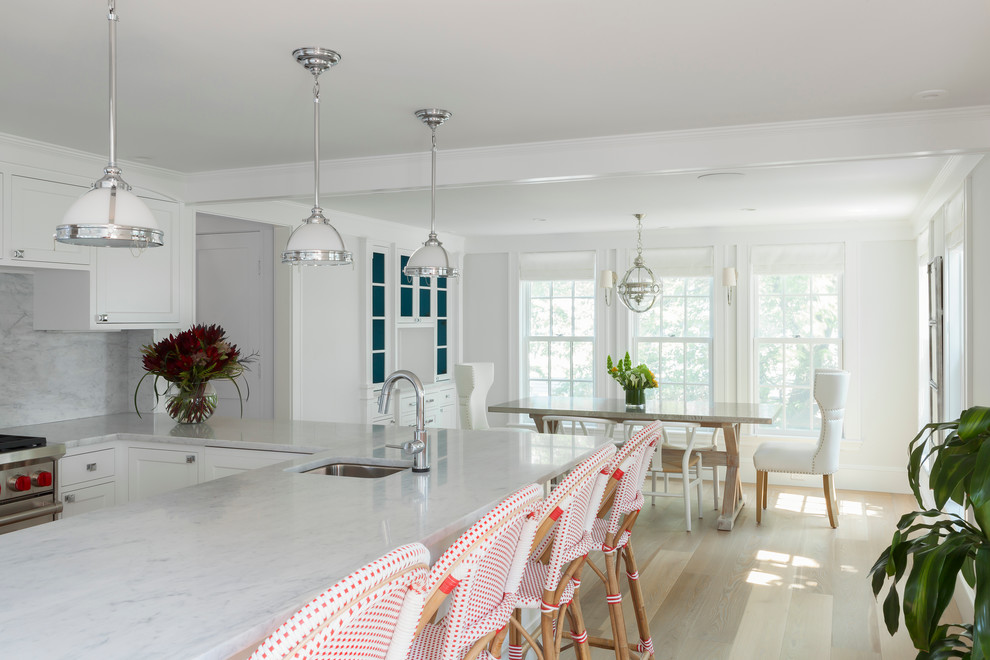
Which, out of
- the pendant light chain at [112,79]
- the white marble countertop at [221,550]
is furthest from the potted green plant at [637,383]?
the pendant light chain at [112,79]

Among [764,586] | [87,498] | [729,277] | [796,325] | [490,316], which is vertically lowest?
[764,586]

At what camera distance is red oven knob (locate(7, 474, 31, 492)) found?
132 inches

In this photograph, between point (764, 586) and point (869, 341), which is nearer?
point (764, 586)

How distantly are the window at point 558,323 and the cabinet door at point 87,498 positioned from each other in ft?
16.2

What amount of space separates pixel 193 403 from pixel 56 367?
91cm

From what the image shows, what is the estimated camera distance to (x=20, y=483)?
336cm

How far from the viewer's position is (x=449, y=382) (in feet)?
25.9

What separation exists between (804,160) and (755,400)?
4177mm

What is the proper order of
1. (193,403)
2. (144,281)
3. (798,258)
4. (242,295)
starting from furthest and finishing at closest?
1. (798,258)
2. (242,295)
3. (144,281)
4. (193,403)

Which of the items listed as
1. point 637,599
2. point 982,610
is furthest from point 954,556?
point 637,599

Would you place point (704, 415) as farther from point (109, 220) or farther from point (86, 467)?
point (109, 220)

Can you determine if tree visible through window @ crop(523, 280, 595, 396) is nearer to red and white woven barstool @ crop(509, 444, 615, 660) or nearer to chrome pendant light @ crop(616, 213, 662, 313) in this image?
chrome pendant light @ crop(616, 213, 662, 313)

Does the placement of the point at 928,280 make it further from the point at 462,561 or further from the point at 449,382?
the point at 462,561

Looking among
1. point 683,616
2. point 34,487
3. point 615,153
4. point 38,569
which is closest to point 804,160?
point 615,153
